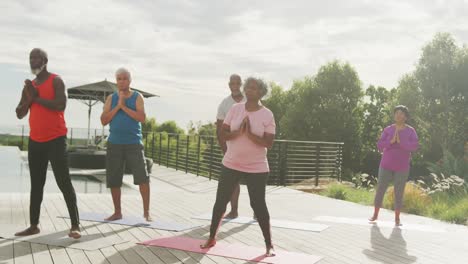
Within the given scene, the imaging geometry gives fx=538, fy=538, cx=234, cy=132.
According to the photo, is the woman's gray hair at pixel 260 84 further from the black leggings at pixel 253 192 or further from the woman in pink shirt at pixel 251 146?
the black leggings at pixel 253 192

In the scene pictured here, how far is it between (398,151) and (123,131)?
3014mm

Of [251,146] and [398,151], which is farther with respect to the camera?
[398,151]

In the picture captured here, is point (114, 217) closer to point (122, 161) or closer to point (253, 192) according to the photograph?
point (122, 161)

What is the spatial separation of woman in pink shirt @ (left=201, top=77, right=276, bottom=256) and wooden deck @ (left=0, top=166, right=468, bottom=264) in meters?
0.47

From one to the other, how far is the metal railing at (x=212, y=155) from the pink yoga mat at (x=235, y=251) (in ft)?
5.06

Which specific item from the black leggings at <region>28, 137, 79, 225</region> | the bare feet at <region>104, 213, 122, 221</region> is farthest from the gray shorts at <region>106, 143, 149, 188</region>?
the black leggings at <region>28, 137, 79, 225</region>

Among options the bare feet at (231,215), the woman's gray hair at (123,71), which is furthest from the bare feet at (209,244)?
the woman's gray hair at (123,71)

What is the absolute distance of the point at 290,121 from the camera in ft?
112

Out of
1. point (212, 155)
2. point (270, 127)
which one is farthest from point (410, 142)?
point (212, 155)

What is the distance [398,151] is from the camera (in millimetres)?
5945

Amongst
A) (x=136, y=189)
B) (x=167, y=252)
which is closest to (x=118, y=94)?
(x=167, y=252)

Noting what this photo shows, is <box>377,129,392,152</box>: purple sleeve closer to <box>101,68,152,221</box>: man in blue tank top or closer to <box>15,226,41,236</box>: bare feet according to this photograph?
<box>101,68,152,221</box>: man in blue tank top

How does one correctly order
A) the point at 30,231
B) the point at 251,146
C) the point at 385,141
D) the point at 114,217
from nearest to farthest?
the point at 251,146, the point at 30,231, the point at 114,217, the point at 385,141

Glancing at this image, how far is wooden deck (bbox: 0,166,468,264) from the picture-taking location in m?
3.69
